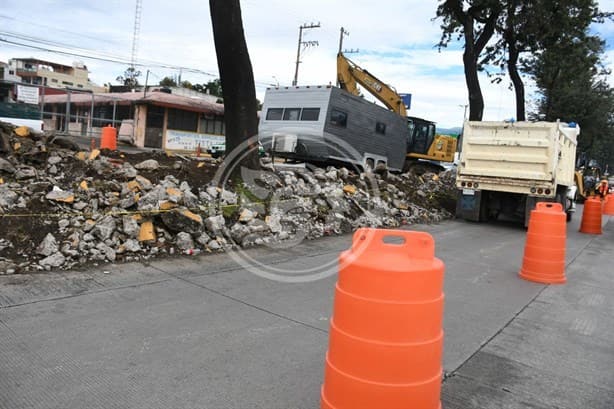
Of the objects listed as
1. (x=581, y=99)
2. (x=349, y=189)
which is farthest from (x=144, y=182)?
(x=581, y=99)

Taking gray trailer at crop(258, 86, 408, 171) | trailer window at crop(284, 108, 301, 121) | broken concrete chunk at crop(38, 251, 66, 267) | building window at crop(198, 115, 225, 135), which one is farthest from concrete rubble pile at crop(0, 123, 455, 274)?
building window at crop(198, 115, 225, 135)

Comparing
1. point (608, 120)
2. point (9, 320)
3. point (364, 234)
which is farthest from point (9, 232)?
point (608, 120)

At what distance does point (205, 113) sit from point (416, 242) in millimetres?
33283

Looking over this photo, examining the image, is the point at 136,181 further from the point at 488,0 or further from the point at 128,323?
the point at 488,0

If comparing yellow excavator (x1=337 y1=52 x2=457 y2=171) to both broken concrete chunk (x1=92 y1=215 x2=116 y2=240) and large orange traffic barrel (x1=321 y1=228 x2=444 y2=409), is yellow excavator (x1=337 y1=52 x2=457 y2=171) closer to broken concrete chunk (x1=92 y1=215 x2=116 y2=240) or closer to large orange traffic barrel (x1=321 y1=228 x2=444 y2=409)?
broken concrete chunk (x1=92 y1=215 x2=116 y2=240)

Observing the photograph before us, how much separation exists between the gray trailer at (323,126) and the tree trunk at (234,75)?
18.7 feet

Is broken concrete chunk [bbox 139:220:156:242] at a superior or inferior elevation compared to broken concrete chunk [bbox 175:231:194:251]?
superior

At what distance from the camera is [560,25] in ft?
66.7

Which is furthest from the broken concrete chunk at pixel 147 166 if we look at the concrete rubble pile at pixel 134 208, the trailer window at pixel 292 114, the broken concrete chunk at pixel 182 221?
the trailer window at pixel 292 114

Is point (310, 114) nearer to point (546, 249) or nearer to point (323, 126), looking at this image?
point (323, 126)

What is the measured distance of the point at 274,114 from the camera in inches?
746

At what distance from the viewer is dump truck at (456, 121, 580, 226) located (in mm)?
12211

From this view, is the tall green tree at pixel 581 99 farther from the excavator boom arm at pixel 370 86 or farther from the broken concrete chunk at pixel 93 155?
the broken concrete chunk at pixel 93 155

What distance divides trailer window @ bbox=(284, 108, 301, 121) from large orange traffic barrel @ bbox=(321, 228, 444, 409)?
15.8 metres
